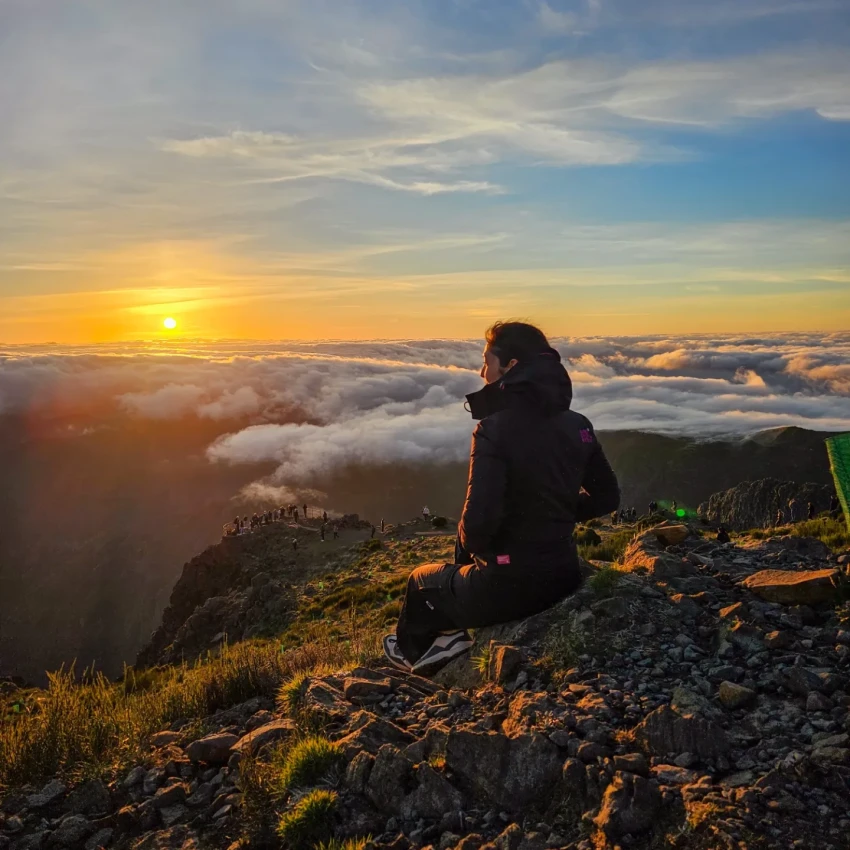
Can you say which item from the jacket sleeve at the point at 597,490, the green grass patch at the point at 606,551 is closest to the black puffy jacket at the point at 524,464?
the jacket sleeve at the point at 597,490

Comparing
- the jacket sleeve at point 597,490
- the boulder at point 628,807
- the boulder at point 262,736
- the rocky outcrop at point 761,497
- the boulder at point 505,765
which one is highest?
the jacket sleeve at point 597,490

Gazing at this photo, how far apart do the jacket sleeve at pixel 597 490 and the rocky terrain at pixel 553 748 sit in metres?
0.62

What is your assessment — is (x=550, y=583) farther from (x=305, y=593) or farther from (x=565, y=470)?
(x=305, y=593)

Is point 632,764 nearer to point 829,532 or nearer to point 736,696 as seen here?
point 736,696

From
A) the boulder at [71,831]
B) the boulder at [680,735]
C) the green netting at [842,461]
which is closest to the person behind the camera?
the boulder at [680,735]

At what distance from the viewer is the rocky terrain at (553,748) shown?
10.9 feet

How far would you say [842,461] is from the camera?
6527 millimetres

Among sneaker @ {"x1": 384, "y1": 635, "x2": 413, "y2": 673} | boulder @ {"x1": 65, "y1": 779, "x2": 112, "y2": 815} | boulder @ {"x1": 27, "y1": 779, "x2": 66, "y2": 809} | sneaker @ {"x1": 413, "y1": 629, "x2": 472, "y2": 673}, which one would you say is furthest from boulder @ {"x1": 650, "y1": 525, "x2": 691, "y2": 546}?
boulder @ {"x1": 27, "y1": 779, "x2": 66, "y2": 809}

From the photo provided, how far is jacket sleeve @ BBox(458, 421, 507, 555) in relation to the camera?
4879 mm

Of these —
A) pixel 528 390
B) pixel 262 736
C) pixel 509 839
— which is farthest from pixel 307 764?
pixel 528 390

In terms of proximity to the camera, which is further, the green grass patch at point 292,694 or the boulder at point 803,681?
the green grass patch at point 292,694

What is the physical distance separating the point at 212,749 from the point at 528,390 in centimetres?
369

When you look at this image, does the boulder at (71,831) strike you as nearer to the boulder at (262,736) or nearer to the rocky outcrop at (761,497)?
the boulder at (262,736)

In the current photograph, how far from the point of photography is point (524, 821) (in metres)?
3.66
